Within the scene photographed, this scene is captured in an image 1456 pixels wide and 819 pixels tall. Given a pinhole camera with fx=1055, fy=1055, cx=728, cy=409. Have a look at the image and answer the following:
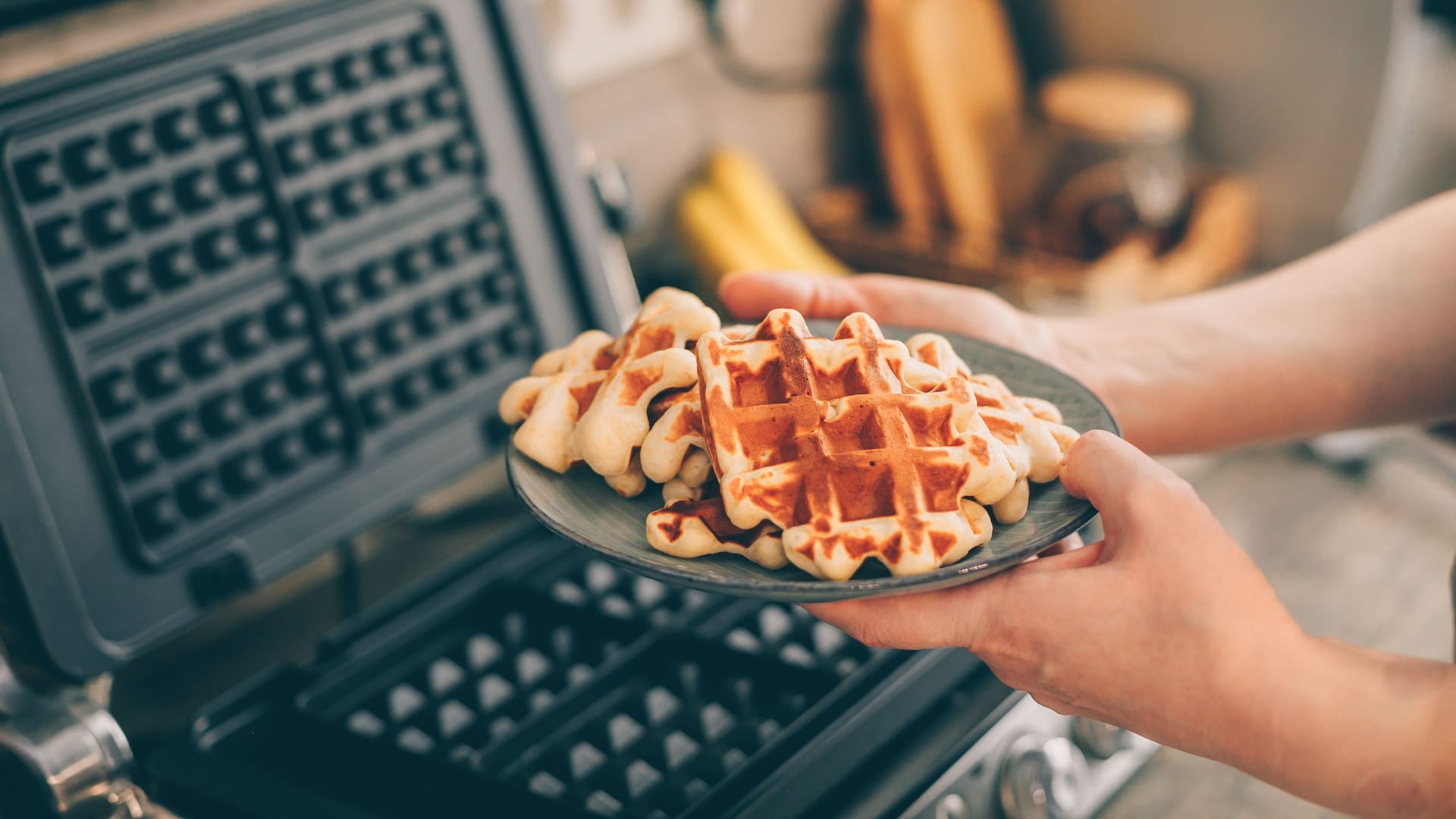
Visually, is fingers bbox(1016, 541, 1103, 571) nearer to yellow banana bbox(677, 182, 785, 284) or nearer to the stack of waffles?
the stack of waffles

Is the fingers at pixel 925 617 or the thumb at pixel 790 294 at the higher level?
the thumb at pixel 790 294

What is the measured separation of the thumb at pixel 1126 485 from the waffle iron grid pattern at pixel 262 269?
552 mm

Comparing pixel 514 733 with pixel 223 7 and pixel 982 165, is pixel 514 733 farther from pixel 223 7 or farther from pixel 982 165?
pixel 982 165

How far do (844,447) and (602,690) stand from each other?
27 centimetres

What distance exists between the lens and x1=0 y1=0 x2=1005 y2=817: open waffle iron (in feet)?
2.24

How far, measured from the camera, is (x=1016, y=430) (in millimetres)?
630

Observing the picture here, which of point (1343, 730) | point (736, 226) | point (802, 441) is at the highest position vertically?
point (736, 226)

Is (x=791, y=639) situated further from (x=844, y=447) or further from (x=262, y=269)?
(x=262, y=269)

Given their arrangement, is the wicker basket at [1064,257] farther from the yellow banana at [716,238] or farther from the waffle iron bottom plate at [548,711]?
the waffle iron bottom plate at [548,711]

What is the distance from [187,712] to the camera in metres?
0.98

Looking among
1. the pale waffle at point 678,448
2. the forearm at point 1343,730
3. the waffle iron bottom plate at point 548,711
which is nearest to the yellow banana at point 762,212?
the waffle iron bottom plate at point 548,711

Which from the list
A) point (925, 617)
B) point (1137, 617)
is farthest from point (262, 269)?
point (1137, 617)

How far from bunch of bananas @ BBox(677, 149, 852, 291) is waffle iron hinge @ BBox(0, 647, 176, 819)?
91cm

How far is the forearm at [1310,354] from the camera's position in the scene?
86 cm
